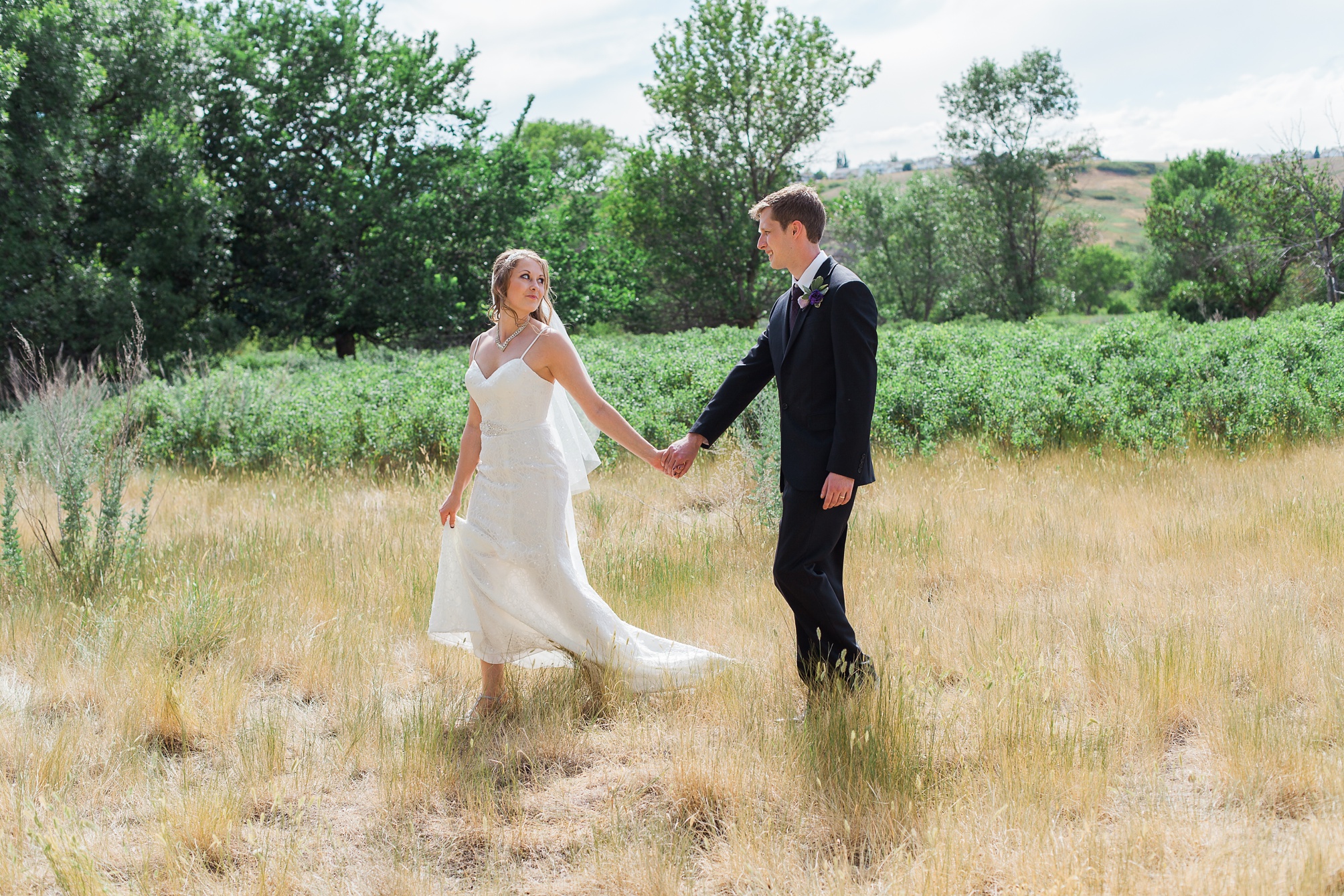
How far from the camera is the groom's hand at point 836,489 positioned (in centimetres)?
364

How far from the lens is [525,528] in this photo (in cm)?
423

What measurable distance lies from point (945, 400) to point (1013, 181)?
38.4 m

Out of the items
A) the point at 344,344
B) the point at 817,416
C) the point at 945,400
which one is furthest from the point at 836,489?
the point at 344,344

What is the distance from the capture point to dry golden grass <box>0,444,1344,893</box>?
9.88 ft

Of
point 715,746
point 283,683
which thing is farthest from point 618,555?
point 715,746

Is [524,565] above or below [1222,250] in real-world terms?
below

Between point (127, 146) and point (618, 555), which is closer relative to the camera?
point (618, 555)

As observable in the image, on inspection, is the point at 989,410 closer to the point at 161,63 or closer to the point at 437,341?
the point at 437,341

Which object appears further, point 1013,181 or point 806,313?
point 1013,181

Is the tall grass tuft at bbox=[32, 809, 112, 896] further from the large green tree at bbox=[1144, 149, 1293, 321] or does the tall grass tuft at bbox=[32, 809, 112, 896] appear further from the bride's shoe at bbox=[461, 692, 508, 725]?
the large green tree at bbox=[1144, 149, 1293, 321]

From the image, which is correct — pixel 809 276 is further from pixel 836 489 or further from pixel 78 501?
Answer: pixel 78 501

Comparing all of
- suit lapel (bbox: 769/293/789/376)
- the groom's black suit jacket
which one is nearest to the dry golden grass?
the groom's black suit jacket

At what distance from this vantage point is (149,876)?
3043mm

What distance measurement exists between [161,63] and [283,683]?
918 inches
